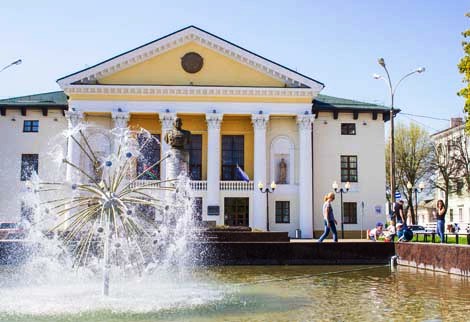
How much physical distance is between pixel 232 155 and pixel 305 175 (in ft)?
19.1

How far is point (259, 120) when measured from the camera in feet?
131

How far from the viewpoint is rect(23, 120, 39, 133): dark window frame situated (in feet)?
137

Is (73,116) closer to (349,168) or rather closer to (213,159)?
(213,159)

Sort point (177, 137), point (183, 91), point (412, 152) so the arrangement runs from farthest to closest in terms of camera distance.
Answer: point (412, 152) < point (183, 91) < point (177, 137)

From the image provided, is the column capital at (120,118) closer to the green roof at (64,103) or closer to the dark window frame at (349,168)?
the green roof at (64,103)

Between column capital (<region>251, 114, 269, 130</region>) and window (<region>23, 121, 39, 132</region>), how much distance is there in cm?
1592

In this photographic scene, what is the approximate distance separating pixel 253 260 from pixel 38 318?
33.3ft

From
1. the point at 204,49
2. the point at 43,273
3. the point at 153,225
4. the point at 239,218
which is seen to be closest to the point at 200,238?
the point at 43,273

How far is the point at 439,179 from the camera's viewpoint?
60.3m

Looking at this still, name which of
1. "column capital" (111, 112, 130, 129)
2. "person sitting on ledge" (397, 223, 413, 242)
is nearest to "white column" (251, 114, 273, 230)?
"column capital" (111, 112, 130, 129)

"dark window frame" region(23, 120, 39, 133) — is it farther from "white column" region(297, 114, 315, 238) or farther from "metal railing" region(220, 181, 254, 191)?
"white column" region(297, 114, 315, 238)

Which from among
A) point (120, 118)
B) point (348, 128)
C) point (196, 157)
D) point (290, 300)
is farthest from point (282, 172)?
point (290, 300)

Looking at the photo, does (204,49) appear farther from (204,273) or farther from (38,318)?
(38,318)

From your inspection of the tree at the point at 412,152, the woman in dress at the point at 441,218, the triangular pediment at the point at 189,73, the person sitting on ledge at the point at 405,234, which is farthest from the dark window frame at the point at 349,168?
the person sitting on ledge at the point at 405,234
